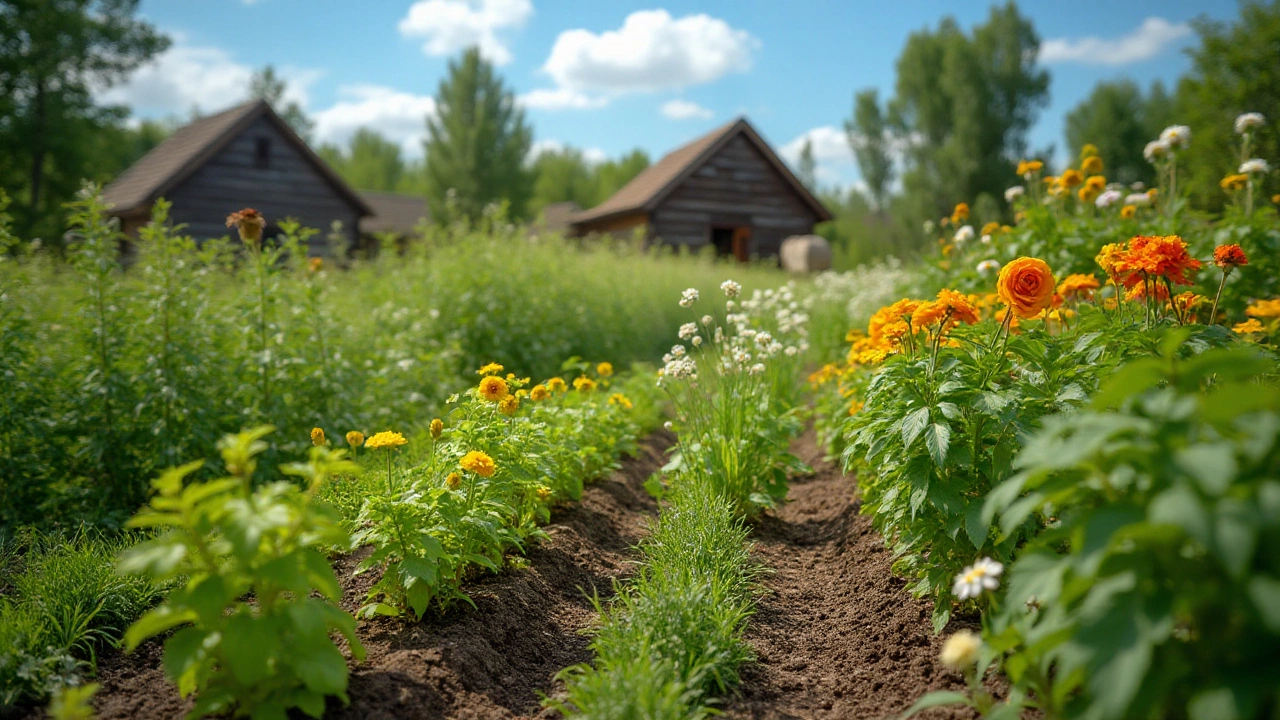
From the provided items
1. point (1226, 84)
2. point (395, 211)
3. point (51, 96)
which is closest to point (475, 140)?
point (395, 211)

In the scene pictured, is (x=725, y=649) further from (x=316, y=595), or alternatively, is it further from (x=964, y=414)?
(x=316, y=595)

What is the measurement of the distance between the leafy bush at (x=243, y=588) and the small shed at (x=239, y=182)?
1547cm

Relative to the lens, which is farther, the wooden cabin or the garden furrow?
the wooden cabin

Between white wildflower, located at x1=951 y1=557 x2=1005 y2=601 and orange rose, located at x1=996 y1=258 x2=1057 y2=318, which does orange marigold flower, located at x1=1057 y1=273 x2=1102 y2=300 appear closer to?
orange rose, located at x1=996 y1=258 x2=1057 y2=318

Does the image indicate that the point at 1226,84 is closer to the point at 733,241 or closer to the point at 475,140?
the point at 733,241

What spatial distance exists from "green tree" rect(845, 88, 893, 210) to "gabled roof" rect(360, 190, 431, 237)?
66.5ft

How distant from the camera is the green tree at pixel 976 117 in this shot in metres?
27.4

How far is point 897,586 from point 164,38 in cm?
2980

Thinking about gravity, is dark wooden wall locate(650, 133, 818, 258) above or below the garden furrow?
above

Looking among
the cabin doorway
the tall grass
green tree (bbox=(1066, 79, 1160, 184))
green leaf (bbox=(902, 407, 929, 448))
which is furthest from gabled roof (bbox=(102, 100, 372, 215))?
green tree (bbox=(1066, 79, 1160, 184))

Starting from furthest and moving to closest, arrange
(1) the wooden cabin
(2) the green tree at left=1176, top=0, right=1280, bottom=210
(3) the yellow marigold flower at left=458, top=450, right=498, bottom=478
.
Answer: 1. (1) the wooden cabin
2. (2) the green tree at left=1176, top=0, right=1280, bottom=210
3. (3) the yellow marigold flower at left=458, top=450, right=498, bottom=478

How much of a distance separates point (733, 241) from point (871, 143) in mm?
19120

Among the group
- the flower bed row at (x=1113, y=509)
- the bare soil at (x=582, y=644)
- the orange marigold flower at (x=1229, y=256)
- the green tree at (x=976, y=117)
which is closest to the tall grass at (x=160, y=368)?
the bare soil at (x=582, y=644)

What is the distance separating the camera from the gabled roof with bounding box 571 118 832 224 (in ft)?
58.9
